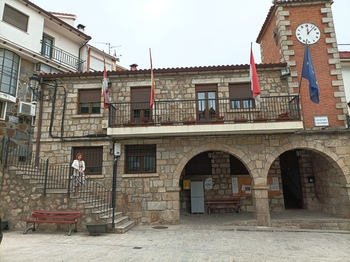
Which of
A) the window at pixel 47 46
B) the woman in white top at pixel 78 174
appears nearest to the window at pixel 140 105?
the woman in white top at pixel 78 174

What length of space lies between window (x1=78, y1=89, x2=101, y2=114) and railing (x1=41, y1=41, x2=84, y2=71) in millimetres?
5754

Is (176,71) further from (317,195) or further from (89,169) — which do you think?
(317,195)

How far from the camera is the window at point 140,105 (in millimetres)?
9438

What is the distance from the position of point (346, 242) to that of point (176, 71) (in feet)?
25.4

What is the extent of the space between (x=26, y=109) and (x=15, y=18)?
529 cm

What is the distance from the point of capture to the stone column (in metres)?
8.29

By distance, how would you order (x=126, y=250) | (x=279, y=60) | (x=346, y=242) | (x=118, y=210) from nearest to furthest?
(x=126, y=250), (x=346, y=242), (x=118, y=210), (x=279, y=60)

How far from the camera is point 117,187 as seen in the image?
8938 mm

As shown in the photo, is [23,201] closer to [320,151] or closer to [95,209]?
[95,209]

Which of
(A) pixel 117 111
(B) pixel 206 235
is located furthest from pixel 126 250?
(A) pixel 117 111

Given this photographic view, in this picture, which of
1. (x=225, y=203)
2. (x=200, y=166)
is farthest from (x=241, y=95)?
(x=225, y=203)

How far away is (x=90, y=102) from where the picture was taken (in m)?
9.81

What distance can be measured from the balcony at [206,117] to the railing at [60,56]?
24.0 feet

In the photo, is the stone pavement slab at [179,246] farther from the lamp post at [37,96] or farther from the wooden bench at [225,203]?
the lamp post at [37,96]
